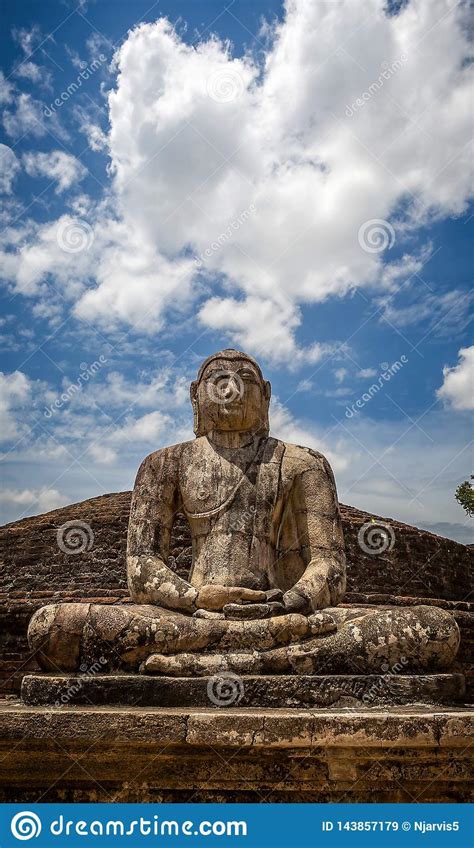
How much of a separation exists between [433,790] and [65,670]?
1.58 m

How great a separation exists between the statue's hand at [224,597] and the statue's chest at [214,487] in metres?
0.52

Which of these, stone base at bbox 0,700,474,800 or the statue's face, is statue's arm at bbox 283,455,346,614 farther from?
stone base at bbox 0,700,474,800

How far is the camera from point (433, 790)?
2.61 m

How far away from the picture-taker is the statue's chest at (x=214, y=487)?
3924 mm

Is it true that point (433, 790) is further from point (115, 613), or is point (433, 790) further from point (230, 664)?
point (115, 613)

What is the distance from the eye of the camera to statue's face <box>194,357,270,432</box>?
13.7 feet

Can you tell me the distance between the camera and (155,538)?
394 cm

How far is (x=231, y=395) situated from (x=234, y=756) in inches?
81.3

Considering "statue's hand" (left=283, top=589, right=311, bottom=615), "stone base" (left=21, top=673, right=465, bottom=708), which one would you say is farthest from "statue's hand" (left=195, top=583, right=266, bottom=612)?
"stone base" (left=21, top=673, right=465, bottom=708)

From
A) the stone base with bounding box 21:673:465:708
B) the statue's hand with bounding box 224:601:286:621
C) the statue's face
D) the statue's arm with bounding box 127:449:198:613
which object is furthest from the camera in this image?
the statue's face

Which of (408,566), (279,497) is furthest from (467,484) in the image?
(279,497)

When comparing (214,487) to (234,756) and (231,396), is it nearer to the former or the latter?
(231,396)

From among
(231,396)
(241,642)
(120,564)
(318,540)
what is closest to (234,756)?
(241,642)

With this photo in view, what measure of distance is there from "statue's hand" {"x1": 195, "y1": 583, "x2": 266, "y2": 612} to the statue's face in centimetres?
106
